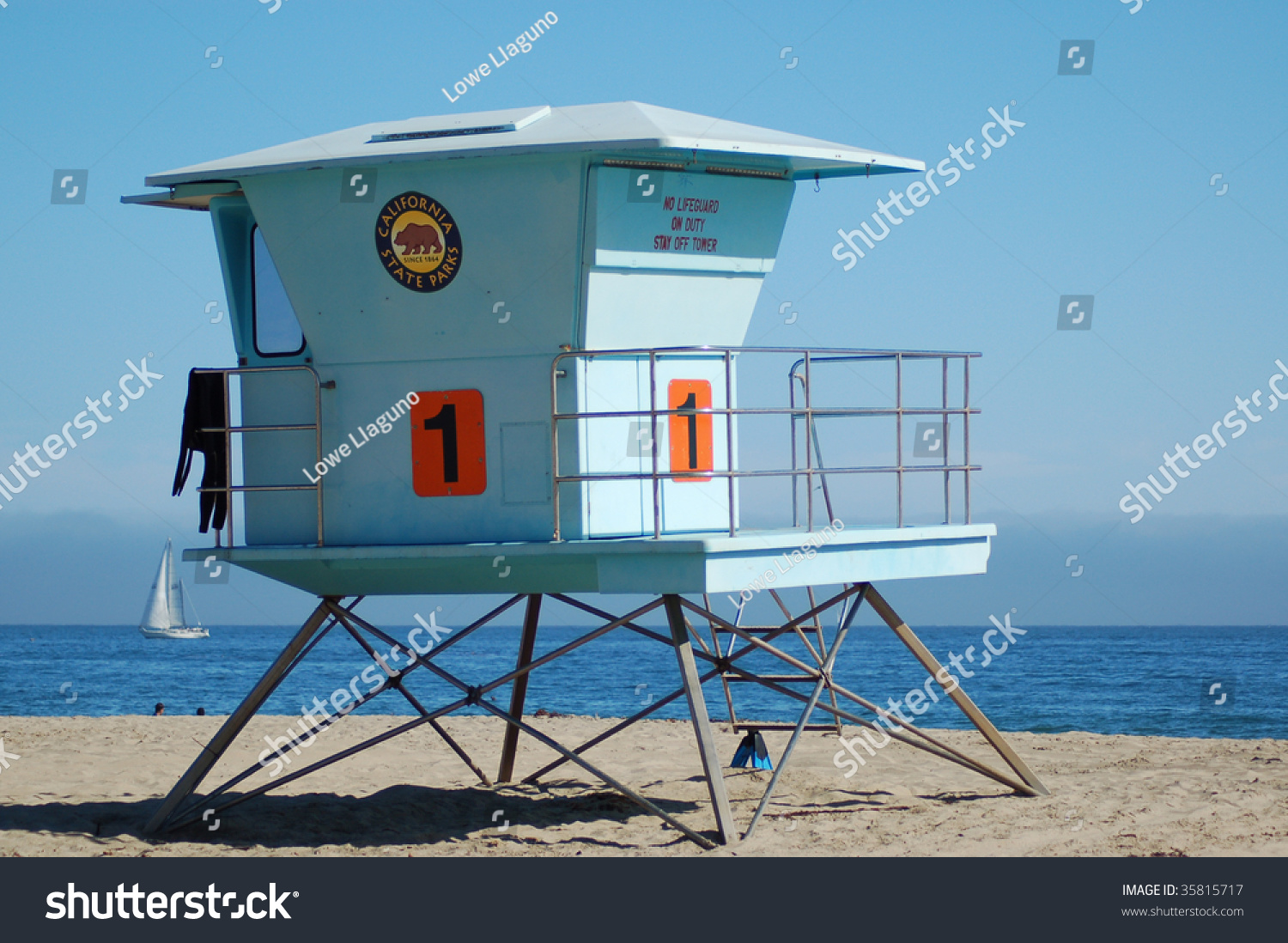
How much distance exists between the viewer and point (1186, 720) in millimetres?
38875

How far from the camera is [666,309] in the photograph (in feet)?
37.3

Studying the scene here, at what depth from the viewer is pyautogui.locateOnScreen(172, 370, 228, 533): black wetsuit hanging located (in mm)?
11453

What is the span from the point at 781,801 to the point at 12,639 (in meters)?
120

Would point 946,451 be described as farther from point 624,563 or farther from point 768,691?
point 768,691

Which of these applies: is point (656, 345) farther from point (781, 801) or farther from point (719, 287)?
point (781, 801)

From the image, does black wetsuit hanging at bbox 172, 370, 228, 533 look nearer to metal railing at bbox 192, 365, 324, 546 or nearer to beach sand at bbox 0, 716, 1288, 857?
metal railing at bbox 192, 365, 324, 546

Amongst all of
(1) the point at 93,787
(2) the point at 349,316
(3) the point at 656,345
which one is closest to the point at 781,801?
(3) the point at 656,345

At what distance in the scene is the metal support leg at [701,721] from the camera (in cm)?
1048

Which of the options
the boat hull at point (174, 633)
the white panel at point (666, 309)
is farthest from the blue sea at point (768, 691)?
the white panel at point (666, 309)

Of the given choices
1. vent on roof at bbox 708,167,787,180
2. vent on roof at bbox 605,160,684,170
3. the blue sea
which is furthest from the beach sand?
the blue sea

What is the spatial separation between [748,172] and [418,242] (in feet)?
9.13

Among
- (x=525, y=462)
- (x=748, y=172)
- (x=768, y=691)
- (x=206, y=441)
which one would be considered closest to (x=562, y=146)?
(x=748, y=172)

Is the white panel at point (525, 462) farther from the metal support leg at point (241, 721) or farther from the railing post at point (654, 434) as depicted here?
the metal support leg at point (241, 721)

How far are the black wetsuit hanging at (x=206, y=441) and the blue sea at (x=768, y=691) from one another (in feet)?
77.8
